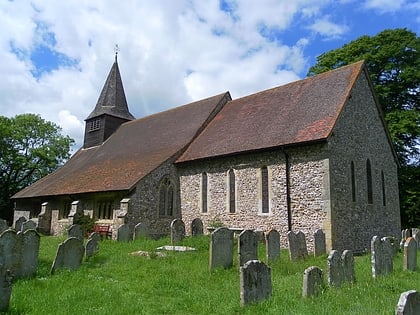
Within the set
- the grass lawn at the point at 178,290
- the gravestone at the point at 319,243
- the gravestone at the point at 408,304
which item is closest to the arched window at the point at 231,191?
the gravestone at the point at 319,243

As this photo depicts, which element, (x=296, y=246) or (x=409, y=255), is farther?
(x=296, y=246)

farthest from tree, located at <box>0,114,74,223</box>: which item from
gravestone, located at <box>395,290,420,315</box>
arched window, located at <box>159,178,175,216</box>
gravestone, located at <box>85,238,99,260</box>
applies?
gravestone, located at <box>395,290,420,315</box>

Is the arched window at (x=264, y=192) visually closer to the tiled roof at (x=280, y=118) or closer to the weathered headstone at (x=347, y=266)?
the tiled roof at (x=280, y=118)

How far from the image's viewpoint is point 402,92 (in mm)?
24422

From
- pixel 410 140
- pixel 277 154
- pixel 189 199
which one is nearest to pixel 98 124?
pixel 189 199

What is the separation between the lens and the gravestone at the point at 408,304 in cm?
403

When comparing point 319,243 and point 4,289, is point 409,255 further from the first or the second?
point 4,289

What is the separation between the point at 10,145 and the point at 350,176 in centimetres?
3385

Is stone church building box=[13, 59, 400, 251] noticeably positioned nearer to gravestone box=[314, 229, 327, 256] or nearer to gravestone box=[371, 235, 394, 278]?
gravestone box=[314, 229, 327, 256]

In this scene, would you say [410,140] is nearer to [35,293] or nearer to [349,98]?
[349,98]

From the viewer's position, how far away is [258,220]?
639 inches

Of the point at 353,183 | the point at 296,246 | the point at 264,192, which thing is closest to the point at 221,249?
the point at 296,246

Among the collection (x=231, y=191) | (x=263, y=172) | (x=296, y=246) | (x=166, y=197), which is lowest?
(x=296, y=246)

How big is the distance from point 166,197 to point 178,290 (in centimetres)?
1169
